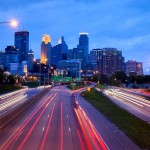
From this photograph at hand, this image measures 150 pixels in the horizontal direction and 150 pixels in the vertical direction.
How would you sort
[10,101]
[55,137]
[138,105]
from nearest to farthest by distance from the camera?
[55,137] → [138,105] → [10,101]

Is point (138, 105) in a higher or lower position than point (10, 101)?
lower

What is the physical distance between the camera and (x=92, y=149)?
31.2 meters

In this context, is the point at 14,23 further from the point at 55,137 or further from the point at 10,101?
the point at 10,101

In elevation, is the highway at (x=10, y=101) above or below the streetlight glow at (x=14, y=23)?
below

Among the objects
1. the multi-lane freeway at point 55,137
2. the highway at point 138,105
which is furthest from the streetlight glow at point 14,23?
the highway at point 138,105

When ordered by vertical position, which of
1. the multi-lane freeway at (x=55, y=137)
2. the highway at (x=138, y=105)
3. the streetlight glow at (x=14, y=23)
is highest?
the streetlight glow at (x=14, y=23)

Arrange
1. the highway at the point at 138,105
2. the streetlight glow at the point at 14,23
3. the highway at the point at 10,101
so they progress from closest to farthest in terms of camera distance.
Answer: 1. the streetlight glow at the point at 14,23
2. the highway at the point at 138,105
3. the highway at the point at 10,101

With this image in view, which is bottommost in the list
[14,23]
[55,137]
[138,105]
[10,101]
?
[55,137]

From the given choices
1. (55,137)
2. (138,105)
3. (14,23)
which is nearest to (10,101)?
(138,105)

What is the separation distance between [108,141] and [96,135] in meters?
3.73

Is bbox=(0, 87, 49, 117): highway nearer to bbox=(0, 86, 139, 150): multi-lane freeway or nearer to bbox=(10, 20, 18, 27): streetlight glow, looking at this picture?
bbox=(0, 86, 139, 150): multi-lane freeway

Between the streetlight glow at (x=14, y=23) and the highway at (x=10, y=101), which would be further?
the highway at (x=10, y=101)

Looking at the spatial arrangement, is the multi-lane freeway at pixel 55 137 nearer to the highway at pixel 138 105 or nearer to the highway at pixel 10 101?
the highway at pixel 138 105

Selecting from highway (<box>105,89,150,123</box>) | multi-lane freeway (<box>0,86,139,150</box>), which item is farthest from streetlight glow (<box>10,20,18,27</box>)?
highway (<box>105,89,150,123</box>)
